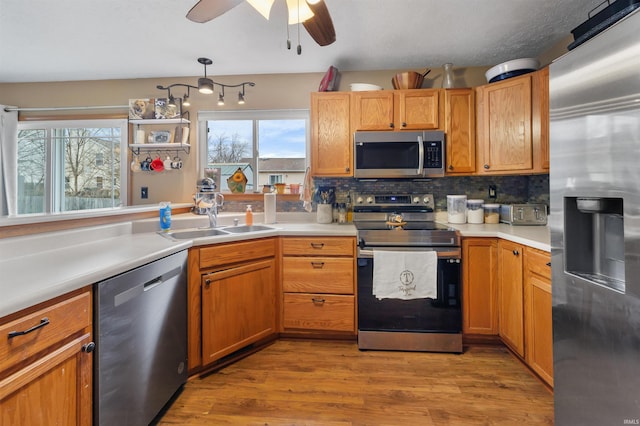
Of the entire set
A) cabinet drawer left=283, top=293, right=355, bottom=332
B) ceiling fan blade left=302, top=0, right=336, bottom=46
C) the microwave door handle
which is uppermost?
ceiling fan blade left=302, top=0, right=336, bottom=46

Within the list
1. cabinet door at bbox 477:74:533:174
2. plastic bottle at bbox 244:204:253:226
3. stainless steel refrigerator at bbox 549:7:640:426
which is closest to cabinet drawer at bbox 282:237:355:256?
plastic bottle at bbox 244:204:253:226

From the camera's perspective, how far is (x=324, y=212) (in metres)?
2.61

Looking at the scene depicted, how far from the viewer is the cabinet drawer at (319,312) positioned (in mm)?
2129

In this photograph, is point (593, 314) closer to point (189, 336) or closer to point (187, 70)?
point (189, 336)

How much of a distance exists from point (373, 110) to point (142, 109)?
225 cm

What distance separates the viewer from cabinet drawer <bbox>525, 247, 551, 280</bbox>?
5.04 ft

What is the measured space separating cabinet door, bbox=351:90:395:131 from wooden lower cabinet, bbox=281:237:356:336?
103 centimetres

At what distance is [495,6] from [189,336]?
278 centimetres

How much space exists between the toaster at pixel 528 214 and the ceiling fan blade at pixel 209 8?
237cm

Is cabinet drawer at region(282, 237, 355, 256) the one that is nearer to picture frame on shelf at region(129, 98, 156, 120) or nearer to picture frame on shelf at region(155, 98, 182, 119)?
picture frame on shelf at region(155, 98, 182, 119)

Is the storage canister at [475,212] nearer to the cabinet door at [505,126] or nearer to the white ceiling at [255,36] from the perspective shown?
the cabinet door at [505,126]

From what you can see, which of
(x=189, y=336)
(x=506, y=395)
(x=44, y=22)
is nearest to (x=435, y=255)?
(x=506, y=395)

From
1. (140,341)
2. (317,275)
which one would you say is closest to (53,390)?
(140,341)

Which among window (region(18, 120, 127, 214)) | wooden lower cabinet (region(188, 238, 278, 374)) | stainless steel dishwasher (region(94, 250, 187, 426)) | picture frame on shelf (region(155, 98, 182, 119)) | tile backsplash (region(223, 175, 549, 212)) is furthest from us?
window (region(18, 120, 127, 214))
